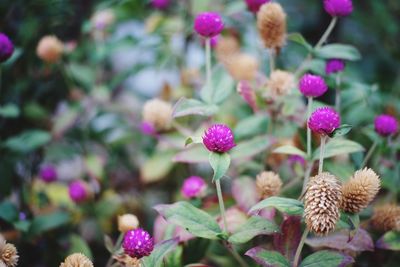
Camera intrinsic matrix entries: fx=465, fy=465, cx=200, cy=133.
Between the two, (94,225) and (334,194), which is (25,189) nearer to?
(94,225)

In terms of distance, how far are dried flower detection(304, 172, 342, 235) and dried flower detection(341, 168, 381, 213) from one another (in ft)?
0.21

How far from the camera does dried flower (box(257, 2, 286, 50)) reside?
40.8 inches

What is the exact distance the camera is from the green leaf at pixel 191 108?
96cm

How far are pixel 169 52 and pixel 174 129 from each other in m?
0.32

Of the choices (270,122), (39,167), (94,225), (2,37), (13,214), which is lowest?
(94,225)

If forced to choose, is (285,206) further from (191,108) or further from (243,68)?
(243,68)

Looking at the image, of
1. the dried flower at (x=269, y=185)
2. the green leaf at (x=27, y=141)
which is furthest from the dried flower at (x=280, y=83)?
the green leaf at (x=27, y=141)

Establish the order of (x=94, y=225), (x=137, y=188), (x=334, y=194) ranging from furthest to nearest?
(x=137, y=188)
(x=94, y=225)
(x=334, y=194)

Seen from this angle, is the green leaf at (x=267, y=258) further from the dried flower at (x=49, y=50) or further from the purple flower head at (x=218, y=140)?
the dried flower at (x=49, y=50)

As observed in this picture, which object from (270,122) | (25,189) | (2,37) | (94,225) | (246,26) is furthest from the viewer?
(246,26)

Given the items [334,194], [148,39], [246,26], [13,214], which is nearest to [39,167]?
[13,214]

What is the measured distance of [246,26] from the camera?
1815mm

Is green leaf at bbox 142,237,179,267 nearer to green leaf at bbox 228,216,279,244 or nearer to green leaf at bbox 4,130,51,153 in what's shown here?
green leaf at bbox 228,216,279,244

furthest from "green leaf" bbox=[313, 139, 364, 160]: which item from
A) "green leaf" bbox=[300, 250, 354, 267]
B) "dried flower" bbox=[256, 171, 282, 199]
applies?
"green leaf" bbox=[300, 250, 354, 267]
